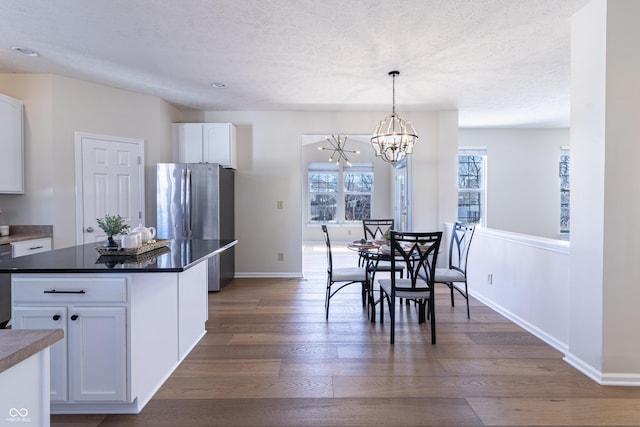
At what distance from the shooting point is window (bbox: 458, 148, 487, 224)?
6281mm

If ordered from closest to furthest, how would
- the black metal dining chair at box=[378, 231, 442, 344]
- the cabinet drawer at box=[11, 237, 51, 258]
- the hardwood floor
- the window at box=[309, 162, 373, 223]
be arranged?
the hardwood floor, the black metal dining chair at box=[378, 231, 442, 344], the cabinet drawer at box=[11, 237, 51, 258], the window at box=[309, 162, 373, 223]

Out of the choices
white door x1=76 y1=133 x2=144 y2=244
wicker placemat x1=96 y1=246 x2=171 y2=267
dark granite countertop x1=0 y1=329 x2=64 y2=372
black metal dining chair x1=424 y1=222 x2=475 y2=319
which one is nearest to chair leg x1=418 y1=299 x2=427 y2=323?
black metal dining chair x1=424 y1=222 x2=475 y2=319

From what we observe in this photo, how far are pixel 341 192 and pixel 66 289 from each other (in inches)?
319

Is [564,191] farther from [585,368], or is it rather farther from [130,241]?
[130,241]

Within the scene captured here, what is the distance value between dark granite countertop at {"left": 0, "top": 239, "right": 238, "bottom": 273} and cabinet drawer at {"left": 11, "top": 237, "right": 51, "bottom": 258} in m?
1.37

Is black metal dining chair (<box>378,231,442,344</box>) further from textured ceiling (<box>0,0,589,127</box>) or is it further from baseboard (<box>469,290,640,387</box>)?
textured ceiling (<box>0,0,589,127</box>)

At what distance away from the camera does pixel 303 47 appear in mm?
2871

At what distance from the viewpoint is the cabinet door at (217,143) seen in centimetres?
467

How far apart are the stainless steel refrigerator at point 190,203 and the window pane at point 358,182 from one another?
572cm

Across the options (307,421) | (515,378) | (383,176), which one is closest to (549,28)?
(515,378)

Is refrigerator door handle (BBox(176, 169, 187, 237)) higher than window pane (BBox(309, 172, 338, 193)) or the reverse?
the reverse

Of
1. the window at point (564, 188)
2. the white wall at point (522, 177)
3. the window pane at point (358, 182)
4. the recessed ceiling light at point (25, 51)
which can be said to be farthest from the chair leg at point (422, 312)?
the window pane at point (358, 182)

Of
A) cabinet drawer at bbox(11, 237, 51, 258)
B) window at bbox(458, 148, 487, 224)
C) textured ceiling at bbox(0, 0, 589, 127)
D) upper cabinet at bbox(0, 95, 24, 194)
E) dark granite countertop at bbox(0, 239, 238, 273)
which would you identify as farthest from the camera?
window at bbox(458, 148, 487, 224)

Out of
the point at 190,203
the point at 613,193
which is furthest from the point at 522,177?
the point at 190,203
